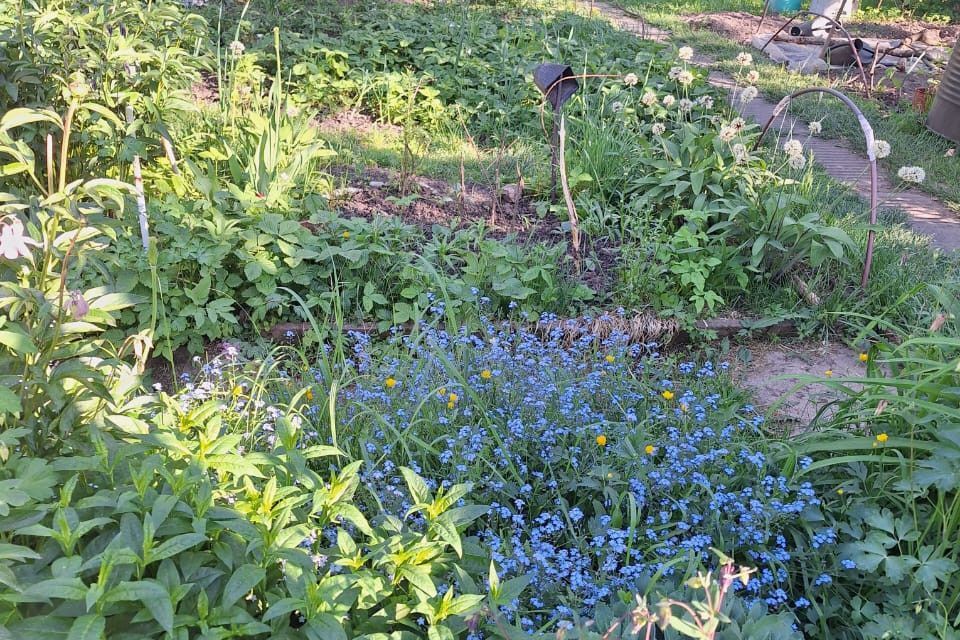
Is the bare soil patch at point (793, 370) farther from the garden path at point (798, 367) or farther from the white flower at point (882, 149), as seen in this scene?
the white flower at point (882, 149)

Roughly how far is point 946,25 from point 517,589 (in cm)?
1183

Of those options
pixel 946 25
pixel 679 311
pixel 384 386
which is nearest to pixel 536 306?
pixel 679 311

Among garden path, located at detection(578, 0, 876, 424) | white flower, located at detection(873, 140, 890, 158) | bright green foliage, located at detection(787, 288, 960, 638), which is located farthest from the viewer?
white flower, located at detection(873, 140, 890, 158)

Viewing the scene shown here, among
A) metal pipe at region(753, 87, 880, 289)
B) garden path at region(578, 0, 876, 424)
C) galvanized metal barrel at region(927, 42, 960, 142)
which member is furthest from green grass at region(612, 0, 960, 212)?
metal pipe at region(753, 87, 880, 289)

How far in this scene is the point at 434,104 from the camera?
18.6 ft

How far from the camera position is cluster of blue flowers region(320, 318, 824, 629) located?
2.15 m

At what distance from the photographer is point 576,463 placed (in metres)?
2.48

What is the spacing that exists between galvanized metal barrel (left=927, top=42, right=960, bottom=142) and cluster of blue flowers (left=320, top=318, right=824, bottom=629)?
4774 millimetres

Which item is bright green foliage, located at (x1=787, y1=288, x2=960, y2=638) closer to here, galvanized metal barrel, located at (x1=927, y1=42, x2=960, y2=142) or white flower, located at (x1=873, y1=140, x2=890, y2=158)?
white flower, located at (x1=873, y1=140, x2=890, y2=158)

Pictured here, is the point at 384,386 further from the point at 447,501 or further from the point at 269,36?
the point at 269,36

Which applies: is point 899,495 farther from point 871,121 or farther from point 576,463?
point 871,121

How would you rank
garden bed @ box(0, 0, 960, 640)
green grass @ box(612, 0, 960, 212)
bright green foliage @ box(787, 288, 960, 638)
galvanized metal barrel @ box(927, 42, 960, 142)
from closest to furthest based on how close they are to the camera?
garden bed @ box(0, 0, 960, 640)
bright green foliage @ box(787, 288, 960, 638)
green grass @ box(612, 0, 960, 212)
galvanized metal barrel @ box(927, 42, 960, 142)

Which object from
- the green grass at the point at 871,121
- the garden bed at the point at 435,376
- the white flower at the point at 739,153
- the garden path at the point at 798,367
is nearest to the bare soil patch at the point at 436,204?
the garden bed at the point at 435,376

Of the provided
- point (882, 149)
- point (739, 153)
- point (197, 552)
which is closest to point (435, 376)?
point (197, 552)
